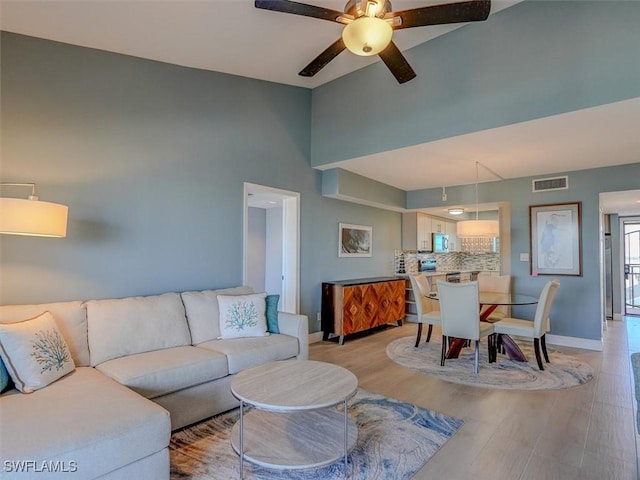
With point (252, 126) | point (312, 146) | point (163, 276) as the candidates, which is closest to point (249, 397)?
point (163, 276)

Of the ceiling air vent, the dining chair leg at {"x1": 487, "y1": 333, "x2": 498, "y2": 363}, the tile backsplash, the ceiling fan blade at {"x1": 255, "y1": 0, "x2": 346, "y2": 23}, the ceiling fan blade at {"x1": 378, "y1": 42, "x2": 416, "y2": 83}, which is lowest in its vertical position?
the dining chair leg at {"x1": 487, "y1": 333, "x2": 498, "y2": 363}

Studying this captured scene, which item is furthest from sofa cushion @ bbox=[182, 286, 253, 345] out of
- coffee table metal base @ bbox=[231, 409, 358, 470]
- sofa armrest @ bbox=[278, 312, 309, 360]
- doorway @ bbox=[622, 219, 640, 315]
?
doorway @ bbox=[622, 219, 640, 315]

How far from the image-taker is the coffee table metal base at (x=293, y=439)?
1.96 metres

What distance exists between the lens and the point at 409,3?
2.96 m

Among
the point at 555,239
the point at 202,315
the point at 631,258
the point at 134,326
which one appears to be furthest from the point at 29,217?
the point at 631,258

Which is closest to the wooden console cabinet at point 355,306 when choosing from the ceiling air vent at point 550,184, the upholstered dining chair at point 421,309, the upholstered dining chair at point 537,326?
the upholstered dining chair at point 421,309

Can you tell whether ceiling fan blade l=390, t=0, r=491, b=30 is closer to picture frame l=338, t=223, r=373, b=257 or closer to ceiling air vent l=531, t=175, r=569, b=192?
picture frame l=338, t=223, r=373, b=257

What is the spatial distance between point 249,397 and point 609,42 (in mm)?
3710

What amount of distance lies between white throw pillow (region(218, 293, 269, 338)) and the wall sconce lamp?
1396 mm

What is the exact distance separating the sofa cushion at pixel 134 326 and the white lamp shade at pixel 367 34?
2460 mm

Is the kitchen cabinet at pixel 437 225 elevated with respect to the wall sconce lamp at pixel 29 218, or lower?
elevated

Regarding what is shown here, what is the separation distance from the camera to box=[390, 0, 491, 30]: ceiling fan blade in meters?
2.02

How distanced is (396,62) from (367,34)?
601 millimetres

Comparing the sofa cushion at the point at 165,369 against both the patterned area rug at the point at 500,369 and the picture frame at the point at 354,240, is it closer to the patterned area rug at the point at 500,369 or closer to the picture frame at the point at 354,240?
the patterned area rug at the point at 500,369
